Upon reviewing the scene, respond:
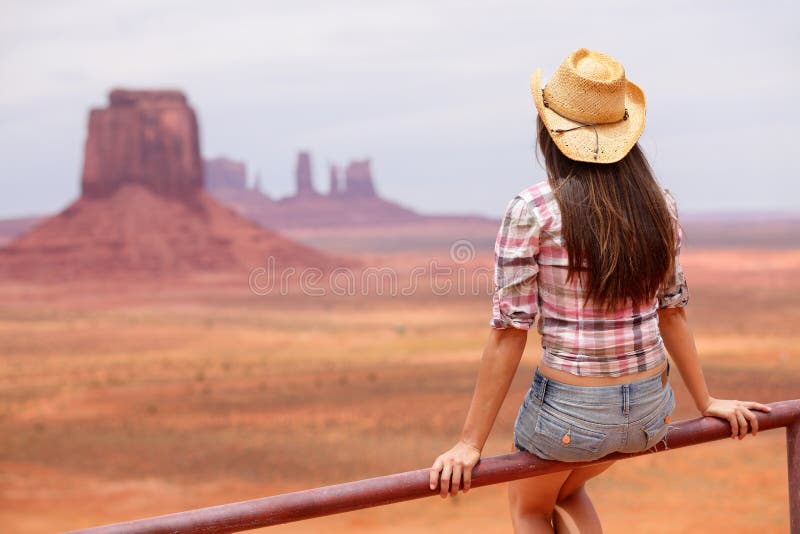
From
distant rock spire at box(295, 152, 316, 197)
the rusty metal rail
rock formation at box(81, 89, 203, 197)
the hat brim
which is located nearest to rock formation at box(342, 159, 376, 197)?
distant rock spire at box(295, 152, 316, 197)

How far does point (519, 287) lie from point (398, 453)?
410 inches

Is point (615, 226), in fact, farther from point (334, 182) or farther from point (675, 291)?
point (334, 182)

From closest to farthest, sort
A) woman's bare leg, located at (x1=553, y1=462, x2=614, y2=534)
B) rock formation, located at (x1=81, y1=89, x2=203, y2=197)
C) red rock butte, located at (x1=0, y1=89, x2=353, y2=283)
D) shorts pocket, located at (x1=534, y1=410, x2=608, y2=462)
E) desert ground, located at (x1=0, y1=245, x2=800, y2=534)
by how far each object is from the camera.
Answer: shorts pocket, located at (x1=534, y1=410, x2=608, y2=462) → woman's bare leg, located at (x1=553, y1=462, x2=614, y2=534) → desert ground, located at (x1=0, y1=245, x2=800, y2=534) → red rock butte, located at (x1=0, y1=89, x2=353, y2=283) → rock formation, located at (x1=81, y1=89, x2=203, y2=197)

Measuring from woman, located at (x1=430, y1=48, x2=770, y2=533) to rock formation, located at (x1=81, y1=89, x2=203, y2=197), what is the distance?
62062 mm

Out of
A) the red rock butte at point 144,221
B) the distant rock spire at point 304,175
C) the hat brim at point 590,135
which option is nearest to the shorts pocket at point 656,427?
the hat brim at point 590,135

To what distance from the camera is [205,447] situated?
519 inches

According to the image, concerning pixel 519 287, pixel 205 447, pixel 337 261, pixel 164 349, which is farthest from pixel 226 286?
pixel 519 287

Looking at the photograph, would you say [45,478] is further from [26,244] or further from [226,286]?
[26,244]

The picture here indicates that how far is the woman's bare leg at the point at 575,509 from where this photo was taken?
2.24 meters

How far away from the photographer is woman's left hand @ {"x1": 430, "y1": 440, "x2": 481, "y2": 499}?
1.82m

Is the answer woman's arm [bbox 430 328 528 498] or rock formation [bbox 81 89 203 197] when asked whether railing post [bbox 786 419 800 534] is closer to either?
woman's arm [bbox 430 328 528 498]

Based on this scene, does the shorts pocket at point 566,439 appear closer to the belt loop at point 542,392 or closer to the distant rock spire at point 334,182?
the belt loop at point 542,392

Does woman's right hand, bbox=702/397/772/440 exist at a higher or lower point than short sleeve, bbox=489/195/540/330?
lower

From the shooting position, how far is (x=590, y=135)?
6.51 feet
